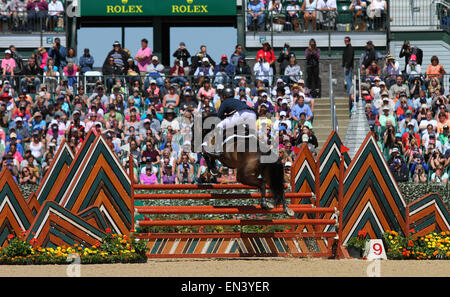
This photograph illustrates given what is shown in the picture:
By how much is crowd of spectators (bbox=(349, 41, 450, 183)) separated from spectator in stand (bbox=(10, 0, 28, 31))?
1109 cm

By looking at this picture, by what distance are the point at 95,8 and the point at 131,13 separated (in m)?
1.14

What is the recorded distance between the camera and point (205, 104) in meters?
25.8

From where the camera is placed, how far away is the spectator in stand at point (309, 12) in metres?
32.2

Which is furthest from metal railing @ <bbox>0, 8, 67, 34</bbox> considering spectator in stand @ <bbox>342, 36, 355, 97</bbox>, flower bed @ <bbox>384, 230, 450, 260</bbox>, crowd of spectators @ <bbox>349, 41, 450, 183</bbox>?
flower bed @ <bbox>384, 230, 450, 260</bbox>

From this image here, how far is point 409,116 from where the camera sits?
24953 mm

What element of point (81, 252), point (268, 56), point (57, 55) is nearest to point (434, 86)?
point (268, 56)

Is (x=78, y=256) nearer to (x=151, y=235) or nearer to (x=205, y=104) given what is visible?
(x=151, y=235)

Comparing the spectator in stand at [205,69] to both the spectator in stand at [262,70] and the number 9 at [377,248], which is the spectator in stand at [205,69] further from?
the number 9 at [377,248]

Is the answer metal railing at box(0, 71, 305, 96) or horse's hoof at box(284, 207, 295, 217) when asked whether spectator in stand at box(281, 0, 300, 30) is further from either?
horse's hoof at box(284, 207, 295, 217)

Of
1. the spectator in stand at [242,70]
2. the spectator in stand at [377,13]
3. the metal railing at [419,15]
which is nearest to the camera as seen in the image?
the spectator in stand at [242,70]

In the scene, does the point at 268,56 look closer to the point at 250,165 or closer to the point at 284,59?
the point at 284,59

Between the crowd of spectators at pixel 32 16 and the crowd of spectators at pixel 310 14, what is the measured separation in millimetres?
6100

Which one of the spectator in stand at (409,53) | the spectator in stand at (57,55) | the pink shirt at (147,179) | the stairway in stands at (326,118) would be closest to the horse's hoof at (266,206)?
the pink shirt at (147,179)

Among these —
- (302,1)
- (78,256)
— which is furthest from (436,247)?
(302,1)
